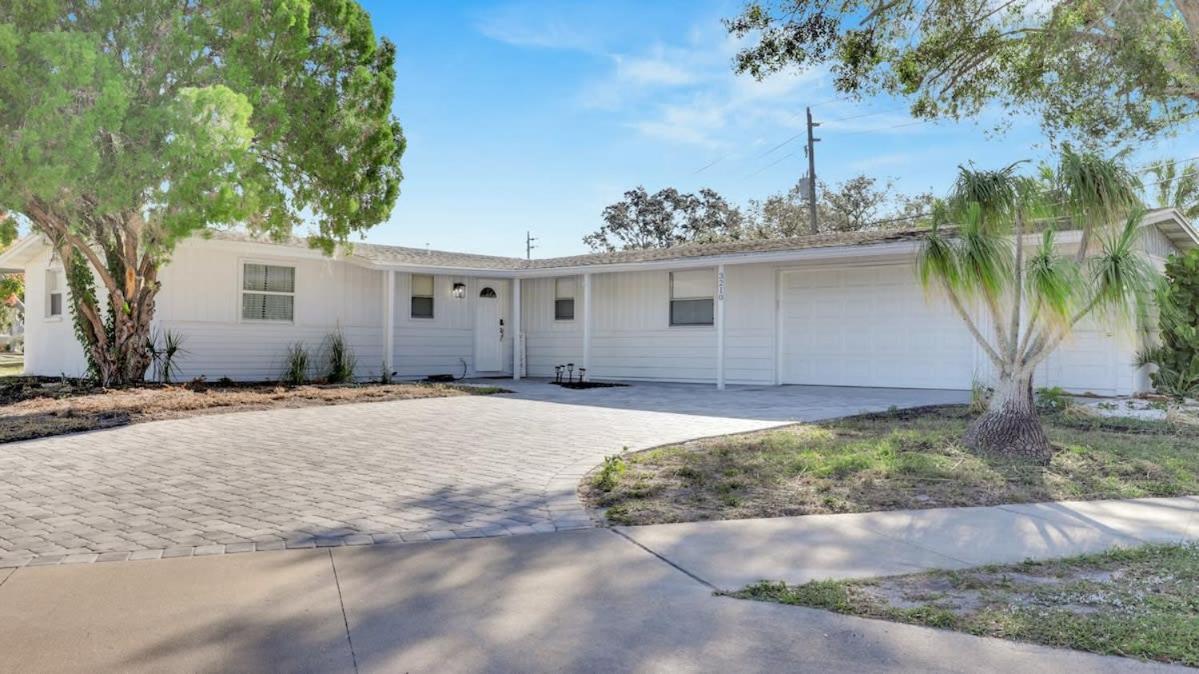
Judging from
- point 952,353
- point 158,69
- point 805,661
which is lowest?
point 805,661

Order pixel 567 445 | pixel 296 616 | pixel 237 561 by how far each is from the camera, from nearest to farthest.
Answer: pixel 296 616
pixel 237 561
pixel 567 445

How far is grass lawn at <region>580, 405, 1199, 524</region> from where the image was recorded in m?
5.55

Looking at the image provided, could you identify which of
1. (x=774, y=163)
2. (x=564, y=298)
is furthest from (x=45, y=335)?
(x=774, y=163)

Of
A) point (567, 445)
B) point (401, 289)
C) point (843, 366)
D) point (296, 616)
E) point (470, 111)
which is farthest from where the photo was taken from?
point (401, 289)

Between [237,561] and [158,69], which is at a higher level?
[158,69]

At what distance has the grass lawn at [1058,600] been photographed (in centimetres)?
313

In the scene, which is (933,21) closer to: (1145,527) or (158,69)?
(1145,527)

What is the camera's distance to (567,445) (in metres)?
8.23

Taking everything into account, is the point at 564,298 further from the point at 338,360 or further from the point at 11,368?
the point at 11,368

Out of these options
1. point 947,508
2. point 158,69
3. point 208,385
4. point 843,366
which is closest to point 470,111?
point 158,69

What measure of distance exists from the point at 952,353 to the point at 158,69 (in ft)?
46.0

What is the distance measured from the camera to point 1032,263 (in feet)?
22.9

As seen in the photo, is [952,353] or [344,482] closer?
[344,482]

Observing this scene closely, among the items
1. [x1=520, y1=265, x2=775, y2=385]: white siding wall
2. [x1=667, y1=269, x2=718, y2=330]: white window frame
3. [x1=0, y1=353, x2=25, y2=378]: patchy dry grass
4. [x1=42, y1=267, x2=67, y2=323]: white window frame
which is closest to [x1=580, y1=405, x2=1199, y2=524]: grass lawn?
[x1=520, y1=265, x2=775, y2=385]: white siding wall
